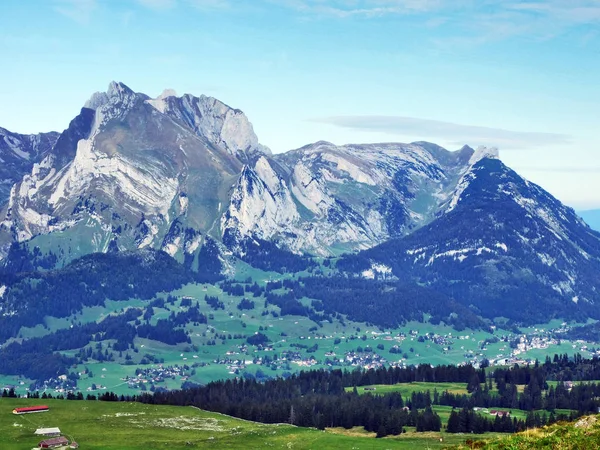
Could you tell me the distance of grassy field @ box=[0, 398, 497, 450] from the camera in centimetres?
14638

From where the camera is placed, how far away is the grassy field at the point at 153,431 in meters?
146

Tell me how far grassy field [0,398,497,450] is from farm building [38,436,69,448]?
1.61m

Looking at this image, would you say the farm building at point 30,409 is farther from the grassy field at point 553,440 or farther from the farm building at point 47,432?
the grassy field at point 553,440

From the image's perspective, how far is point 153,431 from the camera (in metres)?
160

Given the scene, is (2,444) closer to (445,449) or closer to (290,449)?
(290,449)

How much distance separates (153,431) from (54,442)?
77.1 feet

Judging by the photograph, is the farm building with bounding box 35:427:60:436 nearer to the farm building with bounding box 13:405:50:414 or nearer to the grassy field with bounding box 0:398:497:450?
the grassy field with bounding box 0:398:497:450

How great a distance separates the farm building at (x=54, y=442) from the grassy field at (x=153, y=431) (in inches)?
63.5

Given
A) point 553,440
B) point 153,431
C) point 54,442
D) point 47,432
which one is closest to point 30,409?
point 47,432

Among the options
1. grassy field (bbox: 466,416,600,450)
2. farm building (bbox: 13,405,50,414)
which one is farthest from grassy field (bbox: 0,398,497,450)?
grassy field (bbox: 466,416,600,450)

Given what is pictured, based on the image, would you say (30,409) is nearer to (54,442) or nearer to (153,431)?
(153,431)

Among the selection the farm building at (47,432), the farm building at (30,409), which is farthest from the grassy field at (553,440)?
the farm building at (30,409)

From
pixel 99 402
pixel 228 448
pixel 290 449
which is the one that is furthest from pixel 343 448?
pixel 99 402

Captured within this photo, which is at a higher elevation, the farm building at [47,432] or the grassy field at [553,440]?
the grassy field at [553,440]
